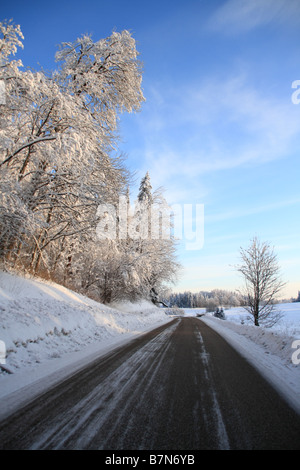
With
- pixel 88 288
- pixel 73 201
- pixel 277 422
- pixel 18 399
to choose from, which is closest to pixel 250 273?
pixel 88 288

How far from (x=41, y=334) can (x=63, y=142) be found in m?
5.41

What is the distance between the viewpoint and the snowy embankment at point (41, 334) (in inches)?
156

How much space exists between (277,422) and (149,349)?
13.4ft

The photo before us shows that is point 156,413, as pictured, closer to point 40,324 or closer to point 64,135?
point 40,324

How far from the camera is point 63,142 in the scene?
6.69 m

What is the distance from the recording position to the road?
2.13m

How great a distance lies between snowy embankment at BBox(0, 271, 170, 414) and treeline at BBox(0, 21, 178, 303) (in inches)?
57.2

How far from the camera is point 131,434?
223 centimetres

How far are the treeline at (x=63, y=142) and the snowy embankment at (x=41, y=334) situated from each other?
1.45m

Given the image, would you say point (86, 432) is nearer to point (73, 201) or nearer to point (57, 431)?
point (57, 431)
